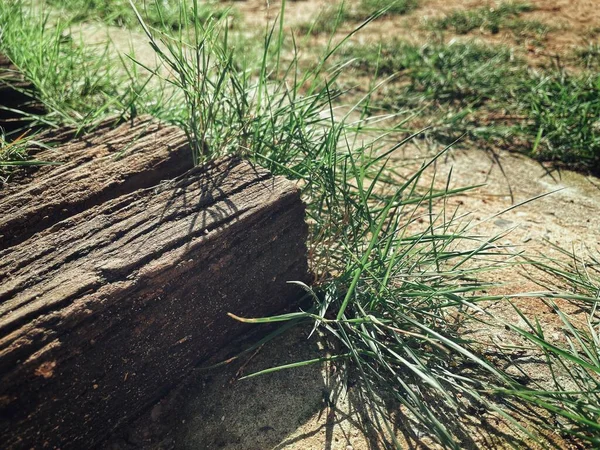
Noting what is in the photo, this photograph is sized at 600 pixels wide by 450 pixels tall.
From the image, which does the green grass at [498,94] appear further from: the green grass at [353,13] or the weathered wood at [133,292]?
the weathered wood at [133,292]

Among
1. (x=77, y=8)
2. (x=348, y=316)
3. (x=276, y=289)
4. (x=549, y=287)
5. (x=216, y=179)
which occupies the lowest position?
(x=549, y=287)

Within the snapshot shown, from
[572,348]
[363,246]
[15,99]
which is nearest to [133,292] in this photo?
[363,246]

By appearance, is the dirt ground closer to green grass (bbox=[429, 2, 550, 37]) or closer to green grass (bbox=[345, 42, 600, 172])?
green grass (bbox=[345, 42, 600, 172])

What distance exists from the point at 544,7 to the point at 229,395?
406 centimetres

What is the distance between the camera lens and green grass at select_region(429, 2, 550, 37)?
3.98 meters

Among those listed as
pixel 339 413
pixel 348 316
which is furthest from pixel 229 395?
pixel 348 316

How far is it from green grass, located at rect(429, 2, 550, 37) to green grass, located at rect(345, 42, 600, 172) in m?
0.48

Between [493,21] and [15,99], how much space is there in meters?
3.38

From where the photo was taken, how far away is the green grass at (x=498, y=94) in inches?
112

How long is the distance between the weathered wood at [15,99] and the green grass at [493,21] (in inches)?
117

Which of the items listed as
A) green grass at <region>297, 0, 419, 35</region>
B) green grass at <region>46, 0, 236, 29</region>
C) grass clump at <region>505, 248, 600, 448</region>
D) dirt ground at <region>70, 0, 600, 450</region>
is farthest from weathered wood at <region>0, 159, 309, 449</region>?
green grass at <region>297, 0, 419, 35</region>

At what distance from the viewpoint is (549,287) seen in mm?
2035

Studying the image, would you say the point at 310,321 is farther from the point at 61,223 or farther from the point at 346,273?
the point at 61,223

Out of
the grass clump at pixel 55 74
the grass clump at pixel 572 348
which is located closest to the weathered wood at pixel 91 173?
the grass clump at pixel 55 74
